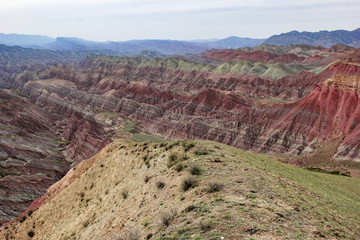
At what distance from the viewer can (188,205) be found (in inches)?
545

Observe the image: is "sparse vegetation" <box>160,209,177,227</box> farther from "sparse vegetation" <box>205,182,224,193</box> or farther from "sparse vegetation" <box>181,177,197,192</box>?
"sparse vegetation" <box>181,177,197,192</box>

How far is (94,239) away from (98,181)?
13693 millimetres

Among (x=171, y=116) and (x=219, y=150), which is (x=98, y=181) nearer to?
(x=219, y=150)

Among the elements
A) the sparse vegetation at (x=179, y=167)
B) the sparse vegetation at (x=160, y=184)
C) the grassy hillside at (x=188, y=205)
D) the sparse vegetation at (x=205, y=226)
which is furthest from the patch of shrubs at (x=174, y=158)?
the sparse vegetation at (x=205, y=226)

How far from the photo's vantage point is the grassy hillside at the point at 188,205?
11.7 metres

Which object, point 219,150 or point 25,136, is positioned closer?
point 219,150

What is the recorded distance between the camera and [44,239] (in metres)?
25.7

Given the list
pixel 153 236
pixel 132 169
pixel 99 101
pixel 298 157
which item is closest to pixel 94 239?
pixel 153 236

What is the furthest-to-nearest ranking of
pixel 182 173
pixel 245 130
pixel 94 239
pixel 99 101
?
1. pixel 99 101
2. pixel 245 130
3. pixel 182 173
4. pixel 94 239

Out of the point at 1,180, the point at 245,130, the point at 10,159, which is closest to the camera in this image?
the point at 1,180

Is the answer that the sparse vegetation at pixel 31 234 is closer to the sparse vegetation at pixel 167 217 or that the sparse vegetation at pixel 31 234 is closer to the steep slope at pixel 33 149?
the steep slope at pixel 33 149

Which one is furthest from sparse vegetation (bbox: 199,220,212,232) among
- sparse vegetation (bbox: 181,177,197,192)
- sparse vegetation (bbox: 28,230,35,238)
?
sparse vegetation (bbox: 28,230,35,238)

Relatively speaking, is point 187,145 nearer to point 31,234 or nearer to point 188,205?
point 188,205

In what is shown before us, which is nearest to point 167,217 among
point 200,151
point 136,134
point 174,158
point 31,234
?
point 174,158
